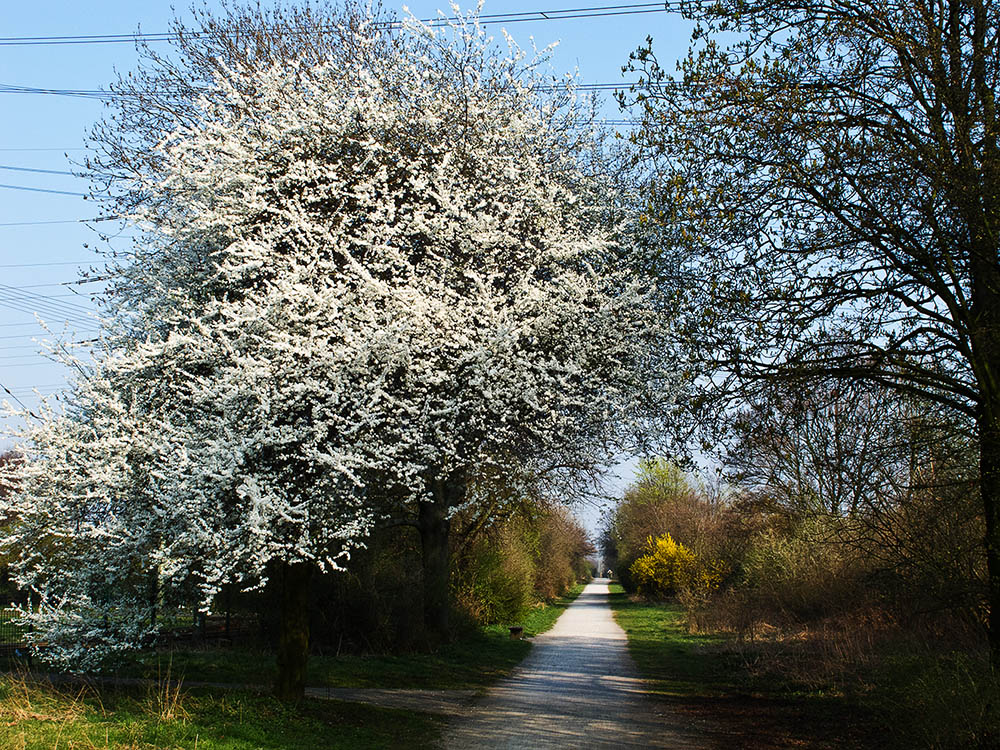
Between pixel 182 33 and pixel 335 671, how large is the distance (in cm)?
1239

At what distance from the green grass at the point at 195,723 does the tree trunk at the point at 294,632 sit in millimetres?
274

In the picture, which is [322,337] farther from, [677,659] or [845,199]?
[677,659]

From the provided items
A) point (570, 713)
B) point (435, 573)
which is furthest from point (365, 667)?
point (570, 713)

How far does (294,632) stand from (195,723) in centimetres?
182

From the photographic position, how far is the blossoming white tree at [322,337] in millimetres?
8445

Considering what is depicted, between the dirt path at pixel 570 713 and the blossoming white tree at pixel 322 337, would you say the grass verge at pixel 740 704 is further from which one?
Result: the blossoming white tree at pixel 322 337

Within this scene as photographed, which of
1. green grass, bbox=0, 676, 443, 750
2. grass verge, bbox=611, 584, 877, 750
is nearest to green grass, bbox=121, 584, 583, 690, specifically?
green grass, bbox=0, 676, 443, 750

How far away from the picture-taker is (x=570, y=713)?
35.7ft

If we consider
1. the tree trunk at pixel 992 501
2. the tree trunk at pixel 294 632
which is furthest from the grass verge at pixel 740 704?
the tree trunk at pixel 294 632

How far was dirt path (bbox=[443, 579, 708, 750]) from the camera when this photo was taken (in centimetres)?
898

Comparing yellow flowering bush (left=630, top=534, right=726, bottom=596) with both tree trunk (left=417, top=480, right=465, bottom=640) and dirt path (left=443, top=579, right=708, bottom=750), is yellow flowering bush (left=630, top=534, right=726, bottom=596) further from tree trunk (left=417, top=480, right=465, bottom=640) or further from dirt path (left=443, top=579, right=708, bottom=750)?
tree trunk (left=417, top=480, right=465, bottom=640)

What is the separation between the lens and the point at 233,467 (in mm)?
8164

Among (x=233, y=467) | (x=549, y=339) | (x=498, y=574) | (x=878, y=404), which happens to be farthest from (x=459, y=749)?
(x=498, y=574)

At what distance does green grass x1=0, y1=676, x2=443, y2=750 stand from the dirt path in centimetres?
73
